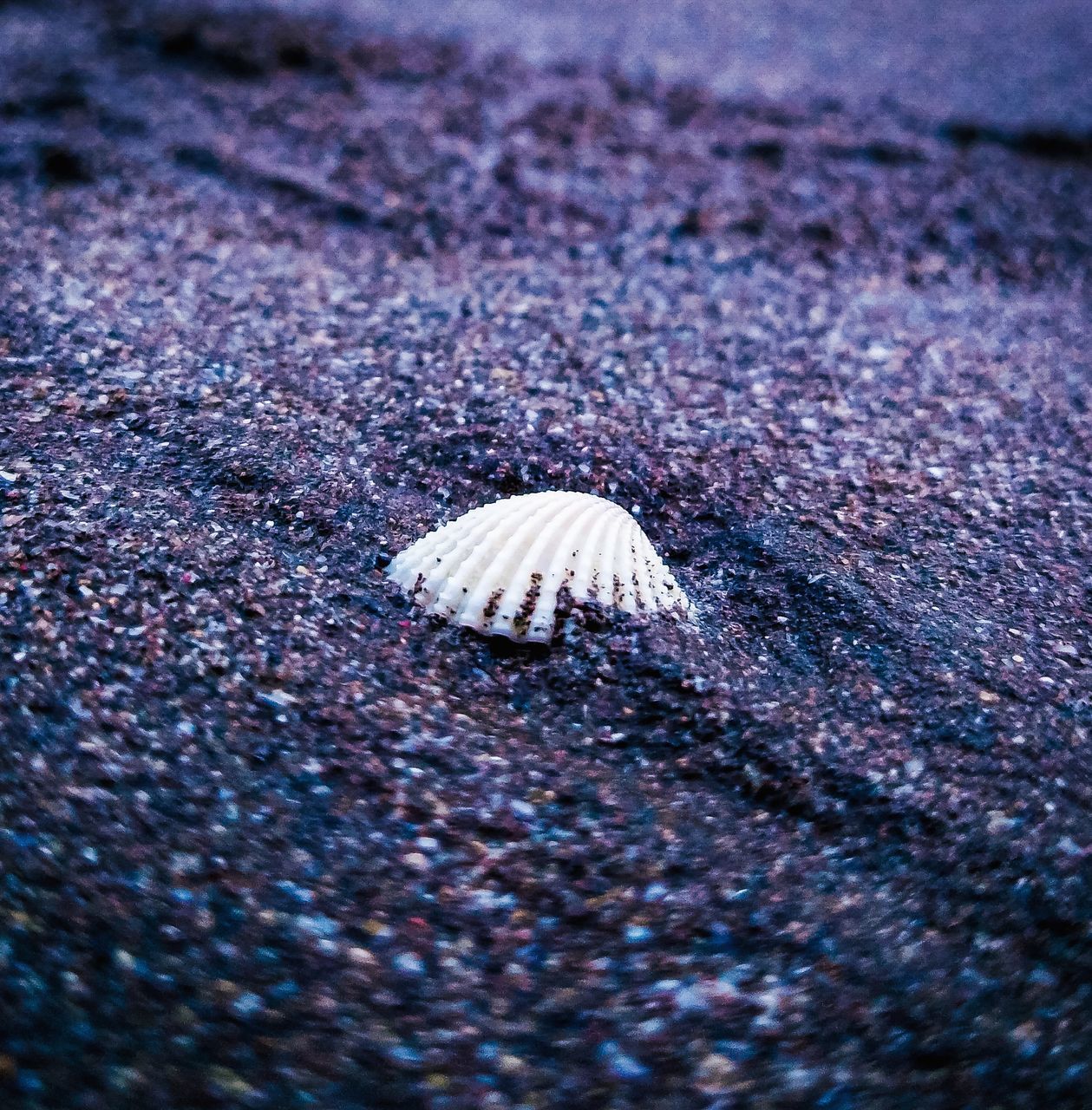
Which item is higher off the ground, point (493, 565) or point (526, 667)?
point (493, 565)

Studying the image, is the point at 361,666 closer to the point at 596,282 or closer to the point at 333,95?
the point at 596,282

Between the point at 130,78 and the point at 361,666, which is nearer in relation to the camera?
the point at 361,666

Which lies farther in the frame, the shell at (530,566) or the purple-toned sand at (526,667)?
the shell at (530,566)

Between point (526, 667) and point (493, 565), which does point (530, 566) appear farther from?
point (526, 667)

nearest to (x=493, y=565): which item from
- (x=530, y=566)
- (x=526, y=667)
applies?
(x=530, y=566)

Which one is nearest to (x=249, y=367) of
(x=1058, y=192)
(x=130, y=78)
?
(x=130, y=78)
